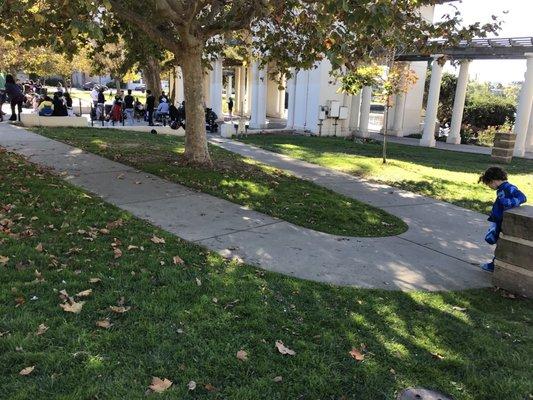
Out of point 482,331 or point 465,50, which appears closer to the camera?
point 482,331

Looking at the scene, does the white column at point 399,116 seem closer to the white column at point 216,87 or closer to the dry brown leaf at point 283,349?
the white column at point 216,87

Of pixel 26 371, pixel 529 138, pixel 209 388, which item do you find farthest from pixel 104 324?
pixel 529 138

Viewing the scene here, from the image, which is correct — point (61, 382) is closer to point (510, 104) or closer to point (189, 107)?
point (189, 107)

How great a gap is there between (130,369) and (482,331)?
9.51ft

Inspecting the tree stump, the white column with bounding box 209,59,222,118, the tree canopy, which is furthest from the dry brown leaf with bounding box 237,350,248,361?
the white column with bounding box 209,59,222,118

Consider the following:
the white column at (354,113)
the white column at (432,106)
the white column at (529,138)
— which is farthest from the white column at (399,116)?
the white column at (529,138)

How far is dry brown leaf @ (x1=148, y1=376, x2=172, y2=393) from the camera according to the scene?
3047mm

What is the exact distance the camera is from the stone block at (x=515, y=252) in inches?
202

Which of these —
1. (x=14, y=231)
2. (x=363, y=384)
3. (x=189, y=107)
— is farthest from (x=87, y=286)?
(x=189, y=107)

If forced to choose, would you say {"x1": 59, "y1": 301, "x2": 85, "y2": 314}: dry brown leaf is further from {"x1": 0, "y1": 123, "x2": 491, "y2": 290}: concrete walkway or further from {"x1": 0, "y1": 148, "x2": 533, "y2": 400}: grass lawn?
{"x1": 0, "y1": 123, "x2": 491, "y2": 290}: concrete walkway

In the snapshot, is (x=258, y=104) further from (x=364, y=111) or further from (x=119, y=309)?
(x=119, y=309)

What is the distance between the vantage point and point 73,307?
389 centimetres

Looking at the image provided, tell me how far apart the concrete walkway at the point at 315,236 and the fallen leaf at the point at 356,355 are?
1.35 metres

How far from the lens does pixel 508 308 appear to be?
16.1ft
